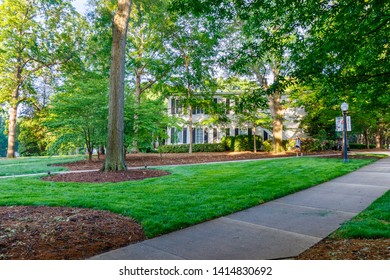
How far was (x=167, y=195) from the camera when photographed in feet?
21.1

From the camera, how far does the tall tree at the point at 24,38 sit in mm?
23188

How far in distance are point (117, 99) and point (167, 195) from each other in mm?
4873

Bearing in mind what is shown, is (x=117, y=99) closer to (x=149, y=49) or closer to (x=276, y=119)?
(x=149, y=49)

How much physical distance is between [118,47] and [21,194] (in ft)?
19.1

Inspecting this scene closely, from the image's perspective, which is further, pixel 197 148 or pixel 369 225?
pixel 197 148

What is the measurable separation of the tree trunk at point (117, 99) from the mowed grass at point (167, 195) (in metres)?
1.96

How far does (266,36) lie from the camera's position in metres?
5.43

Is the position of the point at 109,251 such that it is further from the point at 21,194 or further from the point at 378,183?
the point at 378,183

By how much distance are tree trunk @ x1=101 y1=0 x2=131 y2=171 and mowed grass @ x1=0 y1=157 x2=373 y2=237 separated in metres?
1.96

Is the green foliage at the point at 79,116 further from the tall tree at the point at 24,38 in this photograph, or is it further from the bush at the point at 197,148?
the bush at the point at 197,148

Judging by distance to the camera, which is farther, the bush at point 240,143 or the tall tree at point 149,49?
the bush at point 240,143

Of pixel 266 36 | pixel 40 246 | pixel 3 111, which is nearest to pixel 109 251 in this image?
pixel 40 246

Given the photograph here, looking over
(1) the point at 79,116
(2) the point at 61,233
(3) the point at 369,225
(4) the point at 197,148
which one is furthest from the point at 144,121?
(4) the point at 197,148

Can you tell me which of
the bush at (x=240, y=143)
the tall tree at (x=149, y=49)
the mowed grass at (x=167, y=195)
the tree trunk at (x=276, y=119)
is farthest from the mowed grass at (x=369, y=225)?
the bush at (x=240, y=143)
